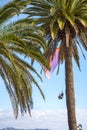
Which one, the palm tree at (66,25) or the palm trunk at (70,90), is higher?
the palm tree at (66,25)

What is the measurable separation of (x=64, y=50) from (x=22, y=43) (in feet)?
36.1

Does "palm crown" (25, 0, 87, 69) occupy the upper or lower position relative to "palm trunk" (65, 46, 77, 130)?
upper

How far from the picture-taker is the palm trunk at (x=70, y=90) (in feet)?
130

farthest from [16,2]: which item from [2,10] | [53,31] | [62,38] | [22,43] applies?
[62,38]

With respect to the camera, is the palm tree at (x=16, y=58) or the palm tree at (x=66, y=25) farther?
the palm tree at (x=66, y=25)

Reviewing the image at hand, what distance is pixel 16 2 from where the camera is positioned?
111 ft

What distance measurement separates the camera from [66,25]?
1615 inches

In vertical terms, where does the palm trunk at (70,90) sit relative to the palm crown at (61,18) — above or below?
below

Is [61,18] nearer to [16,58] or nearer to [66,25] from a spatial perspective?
[66,25]

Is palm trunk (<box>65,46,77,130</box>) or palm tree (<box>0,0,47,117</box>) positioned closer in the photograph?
palm tree (<box>0,0,47,117</box>)

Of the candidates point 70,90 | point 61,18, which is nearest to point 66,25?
point 61,18

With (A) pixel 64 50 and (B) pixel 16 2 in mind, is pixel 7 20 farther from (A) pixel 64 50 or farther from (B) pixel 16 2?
(A) pixel 64 50

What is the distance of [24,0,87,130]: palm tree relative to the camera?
3969 centimetres

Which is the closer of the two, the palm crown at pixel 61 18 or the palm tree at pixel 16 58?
the palm tree at pixel 16 58
